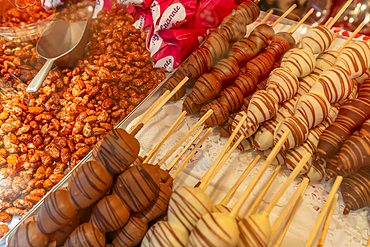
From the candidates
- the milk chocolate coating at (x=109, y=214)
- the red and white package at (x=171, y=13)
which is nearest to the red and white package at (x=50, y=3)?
the red and white package at (x=171, y=13)

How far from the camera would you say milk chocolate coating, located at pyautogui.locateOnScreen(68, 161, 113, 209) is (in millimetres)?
900

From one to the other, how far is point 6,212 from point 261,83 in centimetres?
163

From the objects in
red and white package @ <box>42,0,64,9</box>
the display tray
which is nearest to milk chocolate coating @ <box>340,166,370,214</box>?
the display tray

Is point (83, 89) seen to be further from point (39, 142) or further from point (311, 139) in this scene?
point (311, 139)

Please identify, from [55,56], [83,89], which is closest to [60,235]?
[83,89]

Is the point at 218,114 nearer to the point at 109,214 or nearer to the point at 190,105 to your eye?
the point at 190,105

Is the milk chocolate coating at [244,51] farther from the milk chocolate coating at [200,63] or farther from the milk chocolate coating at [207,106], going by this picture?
the milk chocolate coating at [207,106]

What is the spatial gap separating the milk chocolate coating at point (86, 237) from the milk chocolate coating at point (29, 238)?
0.09 meters

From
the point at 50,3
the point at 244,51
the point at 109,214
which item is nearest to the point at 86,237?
the point at 109,214

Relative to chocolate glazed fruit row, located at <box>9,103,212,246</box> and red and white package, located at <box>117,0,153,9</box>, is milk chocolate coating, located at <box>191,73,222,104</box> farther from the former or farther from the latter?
red and white package, located at <box>117,0,153,9</box>

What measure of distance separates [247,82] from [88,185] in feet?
3.28

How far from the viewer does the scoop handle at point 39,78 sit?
1.46 meters

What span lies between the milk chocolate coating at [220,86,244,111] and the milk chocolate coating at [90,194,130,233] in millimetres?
790

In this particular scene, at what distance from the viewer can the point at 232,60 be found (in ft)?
4.82
